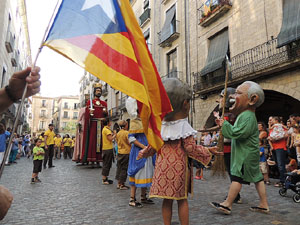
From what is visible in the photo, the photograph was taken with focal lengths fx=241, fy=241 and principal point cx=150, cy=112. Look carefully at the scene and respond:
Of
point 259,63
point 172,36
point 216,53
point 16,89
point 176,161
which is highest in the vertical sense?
point 172,36

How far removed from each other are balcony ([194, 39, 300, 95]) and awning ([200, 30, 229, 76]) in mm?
388

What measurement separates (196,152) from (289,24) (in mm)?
8509

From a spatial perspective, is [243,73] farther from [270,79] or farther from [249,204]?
[249,204]

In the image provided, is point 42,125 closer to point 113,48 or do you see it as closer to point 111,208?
point 111,208

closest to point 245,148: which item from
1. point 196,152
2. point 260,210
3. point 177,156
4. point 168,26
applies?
point 260,210

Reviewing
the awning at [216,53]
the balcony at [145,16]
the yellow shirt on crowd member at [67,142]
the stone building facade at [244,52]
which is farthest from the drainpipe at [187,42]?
the yellow shirt on crowd member at [67,142]

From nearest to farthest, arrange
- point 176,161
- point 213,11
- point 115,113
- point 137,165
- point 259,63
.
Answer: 1. point 176,161
2. point 137,165
3. point 259,63
4. point 213,11
5. point 115,113

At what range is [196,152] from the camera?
249 cm

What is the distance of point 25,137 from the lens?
19.5m

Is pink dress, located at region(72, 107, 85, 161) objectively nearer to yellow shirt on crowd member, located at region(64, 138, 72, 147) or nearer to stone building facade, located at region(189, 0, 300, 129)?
stone building facade, located at region(189, 0, 300, 129)

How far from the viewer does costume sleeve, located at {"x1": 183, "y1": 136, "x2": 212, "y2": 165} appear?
97.9 inches

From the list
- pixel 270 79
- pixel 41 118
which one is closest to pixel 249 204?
pixel 270 79

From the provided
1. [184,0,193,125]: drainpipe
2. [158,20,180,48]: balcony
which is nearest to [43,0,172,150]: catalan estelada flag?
[184,0,193,125]: drainpipe

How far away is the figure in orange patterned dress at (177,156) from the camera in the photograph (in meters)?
2.42
